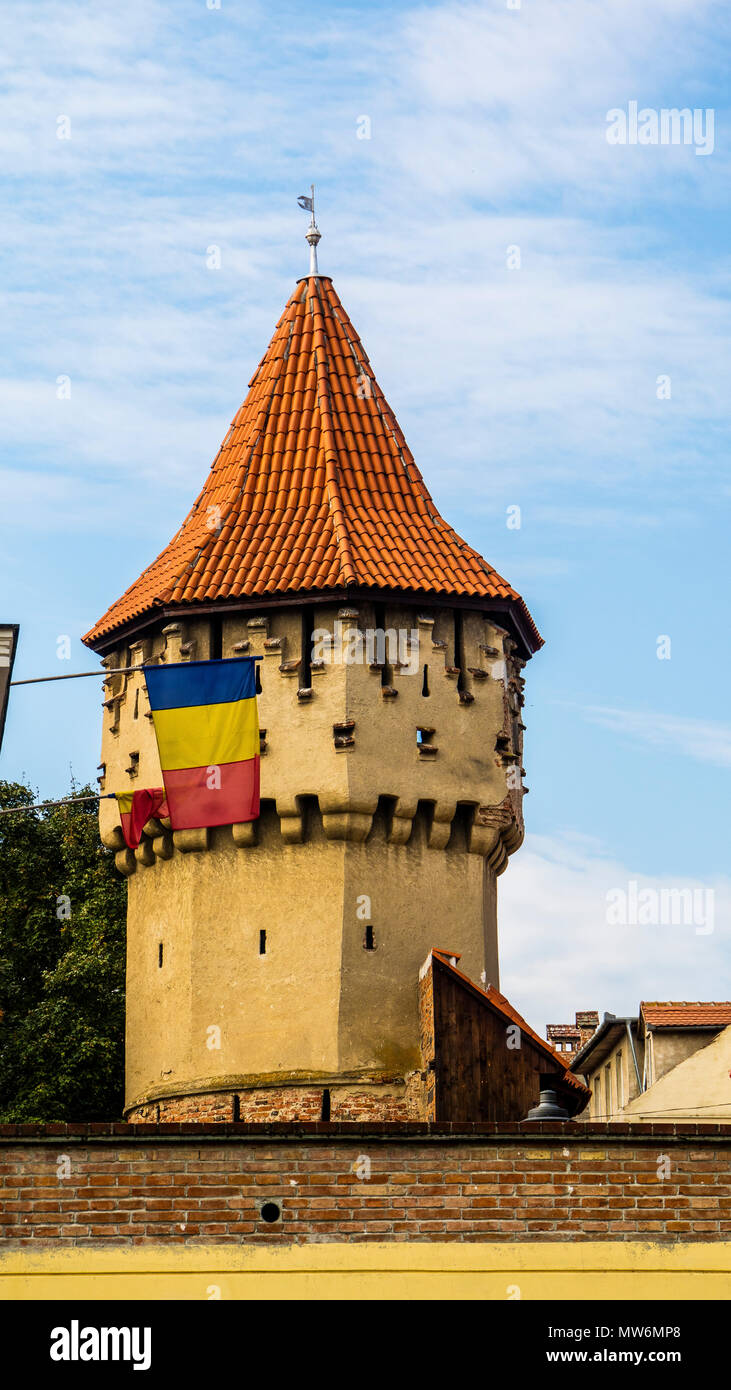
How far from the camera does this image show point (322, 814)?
29.6 metres

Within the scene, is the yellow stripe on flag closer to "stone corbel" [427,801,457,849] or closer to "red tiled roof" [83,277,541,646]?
"red tiled roof" [83,277,541,646]

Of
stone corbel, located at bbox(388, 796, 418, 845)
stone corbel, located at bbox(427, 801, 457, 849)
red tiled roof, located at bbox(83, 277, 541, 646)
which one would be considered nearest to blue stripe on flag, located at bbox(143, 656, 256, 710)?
red tiled roof, located at bbox(83, 277, 541, 646)

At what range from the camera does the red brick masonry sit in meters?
18.5

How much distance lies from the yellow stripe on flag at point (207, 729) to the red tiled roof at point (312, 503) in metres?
4.05

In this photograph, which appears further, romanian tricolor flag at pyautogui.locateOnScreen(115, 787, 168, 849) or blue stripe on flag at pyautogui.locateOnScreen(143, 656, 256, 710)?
romanian tricolor flag at pyautogui.locateOnScreen(115, 787, 168, 849)

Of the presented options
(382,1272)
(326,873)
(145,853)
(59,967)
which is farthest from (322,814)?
(382,1272)

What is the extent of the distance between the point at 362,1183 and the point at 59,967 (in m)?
19.0

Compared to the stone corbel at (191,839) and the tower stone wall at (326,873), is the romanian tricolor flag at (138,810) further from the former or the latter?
the stone corbel at (191,839)

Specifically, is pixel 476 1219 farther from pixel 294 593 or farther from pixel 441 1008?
pixel 294 593

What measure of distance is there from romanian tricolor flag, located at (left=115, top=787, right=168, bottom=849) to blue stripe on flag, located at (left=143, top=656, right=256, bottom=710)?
452 cm

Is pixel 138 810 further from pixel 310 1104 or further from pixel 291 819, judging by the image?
pixel 310 1104

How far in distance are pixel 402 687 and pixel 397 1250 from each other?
12418mm
